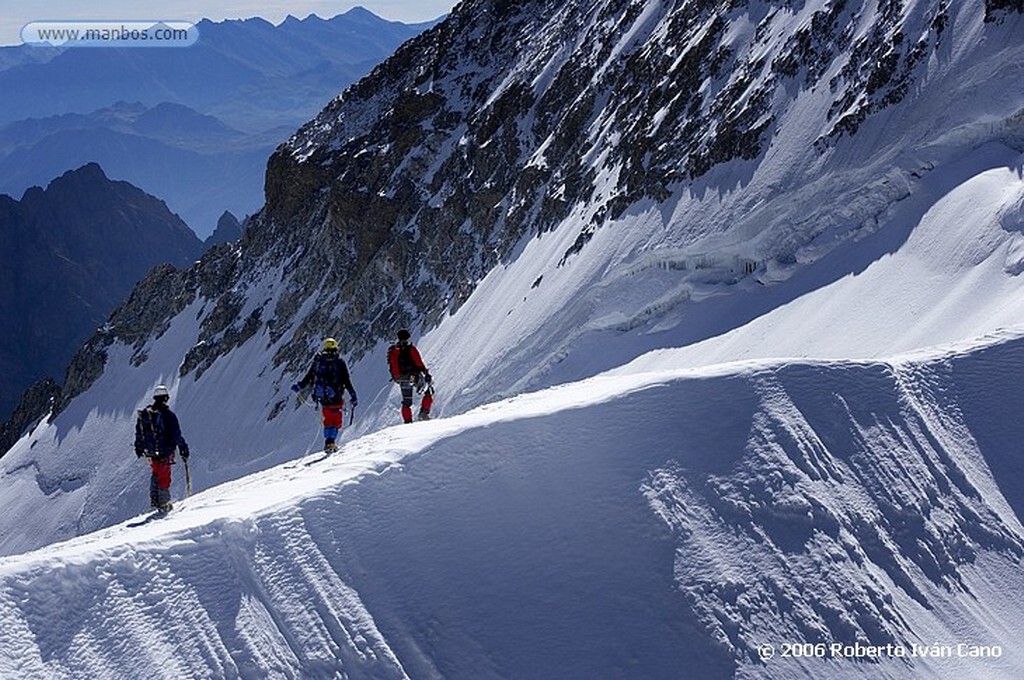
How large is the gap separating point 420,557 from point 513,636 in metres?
1.16

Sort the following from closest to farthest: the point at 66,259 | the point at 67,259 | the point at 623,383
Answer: the point at 623,383
the point at 66,259
the point at 67,259

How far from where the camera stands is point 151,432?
11.9m

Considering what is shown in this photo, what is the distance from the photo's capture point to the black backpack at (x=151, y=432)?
469 inches

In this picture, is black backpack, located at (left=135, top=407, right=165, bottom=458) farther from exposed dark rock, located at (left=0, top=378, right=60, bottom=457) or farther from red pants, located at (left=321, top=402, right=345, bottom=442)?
exposed dark rock, located at (left=0, top=378, right=60, bottom=457)

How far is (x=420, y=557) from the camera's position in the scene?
28.5 feet

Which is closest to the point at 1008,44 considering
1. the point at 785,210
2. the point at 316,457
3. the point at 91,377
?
the point at 785,210

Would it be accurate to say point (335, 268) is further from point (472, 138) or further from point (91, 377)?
point (91, 377)

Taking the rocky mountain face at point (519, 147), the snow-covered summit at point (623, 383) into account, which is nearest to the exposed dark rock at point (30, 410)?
the rocky mountain face at point (519, 147)

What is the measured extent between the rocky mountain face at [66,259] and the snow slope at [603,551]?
129m

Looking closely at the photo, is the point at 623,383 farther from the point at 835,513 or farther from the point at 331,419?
the point at 331,419

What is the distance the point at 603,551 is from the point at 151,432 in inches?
251

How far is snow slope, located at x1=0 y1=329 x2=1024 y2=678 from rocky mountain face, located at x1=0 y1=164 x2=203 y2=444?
128918 mm

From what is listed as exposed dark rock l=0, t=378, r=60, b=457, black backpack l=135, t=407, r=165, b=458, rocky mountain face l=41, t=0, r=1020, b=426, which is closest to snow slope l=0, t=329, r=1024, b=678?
black backpack l=135, t=407, r=165, b=458

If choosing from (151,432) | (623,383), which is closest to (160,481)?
(151,432)
